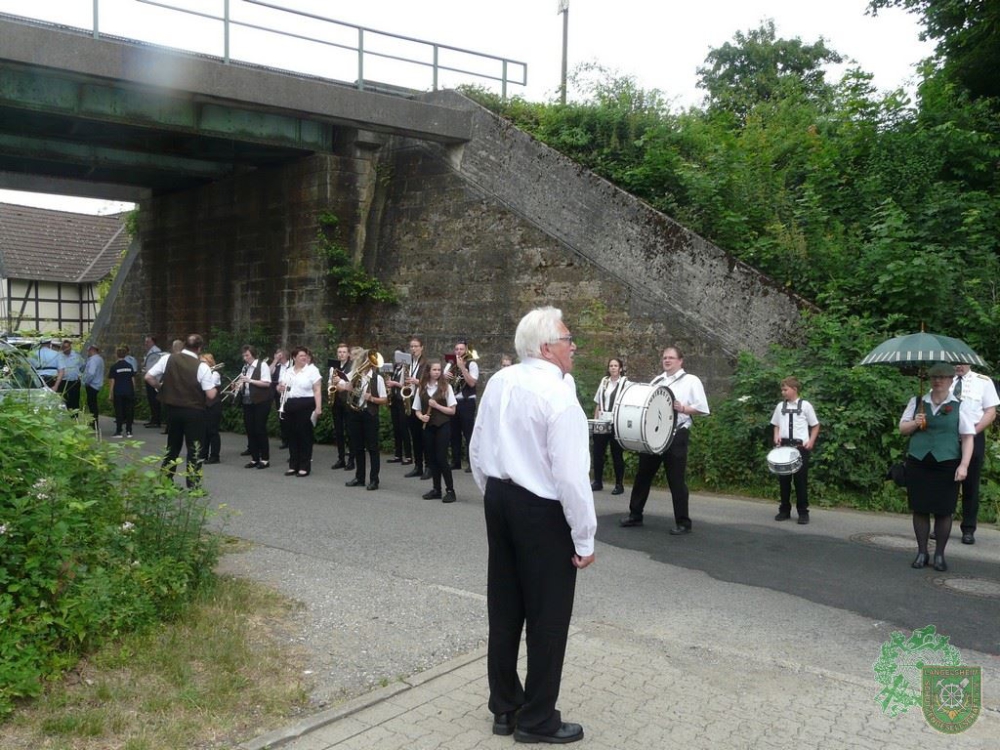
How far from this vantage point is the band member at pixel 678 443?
9289mm

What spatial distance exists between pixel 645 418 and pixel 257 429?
302 inches

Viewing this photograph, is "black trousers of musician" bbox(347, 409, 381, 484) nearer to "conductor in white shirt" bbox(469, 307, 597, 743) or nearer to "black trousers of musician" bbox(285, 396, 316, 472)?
"black trousers of musician" bbox(285, 396, 316, 472)

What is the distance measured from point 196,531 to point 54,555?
1.43 meters

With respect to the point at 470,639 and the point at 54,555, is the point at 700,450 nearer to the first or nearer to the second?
the point at 470,639

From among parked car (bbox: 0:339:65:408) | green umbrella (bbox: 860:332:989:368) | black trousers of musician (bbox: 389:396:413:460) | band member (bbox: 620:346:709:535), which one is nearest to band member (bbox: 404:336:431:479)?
black trousers of musician (bbox: 389:396:413:460)

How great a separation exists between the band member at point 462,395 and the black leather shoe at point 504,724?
8.42 m

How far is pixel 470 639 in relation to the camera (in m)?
5.73

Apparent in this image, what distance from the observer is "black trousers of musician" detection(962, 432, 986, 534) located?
9.20m

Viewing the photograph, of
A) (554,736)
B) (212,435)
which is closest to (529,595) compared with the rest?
(554,736)

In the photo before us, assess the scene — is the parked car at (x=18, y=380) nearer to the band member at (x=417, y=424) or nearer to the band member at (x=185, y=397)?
the band member at (x=185, y=397)

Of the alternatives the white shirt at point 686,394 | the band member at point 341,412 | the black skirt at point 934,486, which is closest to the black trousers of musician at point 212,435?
the band member at point 341,412

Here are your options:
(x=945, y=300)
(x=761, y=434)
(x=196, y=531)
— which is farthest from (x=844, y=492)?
(x=196, y=531)

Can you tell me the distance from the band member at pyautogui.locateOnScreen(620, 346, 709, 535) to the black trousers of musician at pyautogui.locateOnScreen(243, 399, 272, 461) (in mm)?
6883

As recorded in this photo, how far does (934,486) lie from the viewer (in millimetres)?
7715
